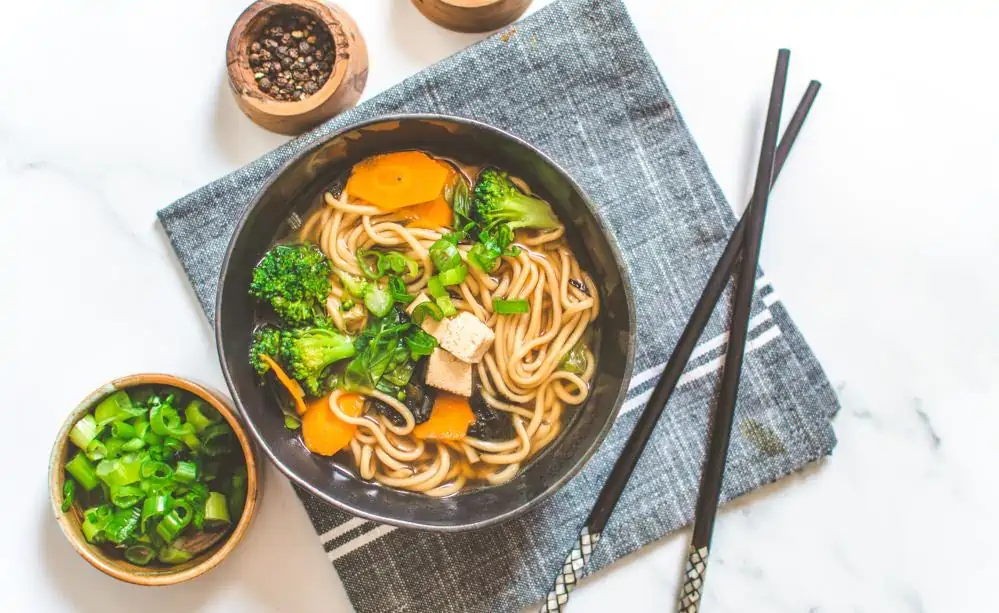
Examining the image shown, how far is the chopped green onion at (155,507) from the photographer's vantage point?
280cm

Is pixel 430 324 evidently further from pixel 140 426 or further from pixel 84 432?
pixel 84 432

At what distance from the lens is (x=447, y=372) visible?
2.76m

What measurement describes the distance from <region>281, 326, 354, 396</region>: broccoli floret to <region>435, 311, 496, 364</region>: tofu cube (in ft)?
1.12

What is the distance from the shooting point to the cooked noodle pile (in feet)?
9.36

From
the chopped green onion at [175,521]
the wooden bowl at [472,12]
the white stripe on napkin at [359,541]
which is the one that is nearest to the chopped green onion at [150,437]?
the chopped green onion at [175,521]

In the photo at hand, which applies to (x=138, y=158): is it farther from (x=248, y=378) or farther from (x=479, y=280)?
(x=479, y=280)

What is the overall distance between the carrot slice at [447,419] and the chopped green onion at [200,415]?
75cm

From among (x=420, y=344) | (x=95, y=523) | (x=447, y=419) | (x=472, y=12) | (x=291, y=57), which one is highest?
(x=472, y=12)

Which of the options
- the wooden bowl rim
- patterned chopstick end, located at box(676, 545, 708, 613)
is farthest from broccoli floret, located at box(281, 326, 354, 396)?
patterned chopstick end, located at box(676, 545, 708, 613)

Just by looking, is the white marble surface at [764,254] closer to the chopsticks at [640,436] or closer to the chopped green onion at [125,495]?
the chopsticks at [640,436]

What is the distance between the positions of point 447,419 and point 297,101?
4.19 feet

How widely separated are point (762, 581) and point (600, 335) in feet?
3.83

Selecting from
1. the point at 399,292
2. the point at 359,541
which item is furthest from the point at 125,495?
the point at 399,292

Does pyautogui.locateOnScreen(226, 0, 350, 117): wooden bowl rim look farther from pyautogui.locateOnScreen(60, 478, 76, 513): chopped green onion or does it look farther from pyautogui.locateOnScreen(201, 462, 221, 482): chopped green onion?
pyautogui.locateOnScreen(60, 478, 76, 513): chopped green onion
